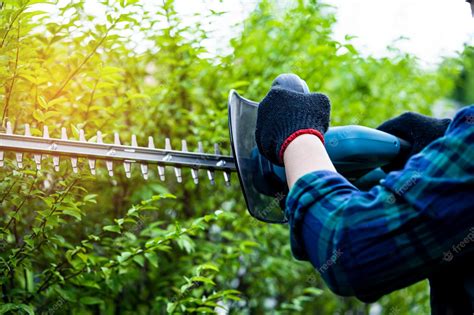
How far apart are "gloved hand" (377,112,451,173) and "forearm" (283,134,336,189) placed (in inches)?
28.3

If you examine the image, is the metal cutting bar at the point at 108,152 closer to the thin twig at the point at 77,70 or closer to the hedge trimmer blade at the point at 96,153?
the hedge trimmer blade at the point at 96,153

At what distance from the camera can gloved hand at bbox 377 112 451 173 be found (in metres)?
1.94

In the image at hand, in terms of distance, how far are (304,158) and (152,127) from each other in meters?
2.54

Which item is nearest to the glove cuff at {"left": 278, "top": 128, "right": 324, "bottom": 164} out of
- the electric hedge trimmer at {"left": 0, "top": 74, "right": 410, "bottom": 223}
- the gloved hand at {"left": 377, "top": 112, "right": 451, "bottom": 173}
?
the electric hedge trimmer at {"left": 0, "top": 74, "right": 410, "bottom": 223}

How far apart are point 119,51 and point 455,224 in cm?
276

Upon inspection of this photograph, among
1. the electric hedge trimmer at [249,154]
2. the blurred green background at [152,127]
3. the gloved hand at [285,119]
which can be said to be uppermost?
the gloved hand at [285,119]

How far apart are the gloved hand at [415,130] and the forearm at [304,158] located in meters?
0.72

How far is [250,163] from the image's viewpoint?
1.84 meters

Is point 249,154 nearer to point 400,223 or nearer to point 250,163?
point 250,163

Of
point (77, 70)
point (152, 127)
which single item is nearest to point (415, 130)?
point (77, 70)

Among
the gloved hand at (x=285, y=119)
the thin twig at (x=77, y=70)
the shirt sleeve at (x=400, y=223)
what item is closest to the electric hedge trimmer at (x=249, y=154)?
the gloved hand at (x=285, y=119)

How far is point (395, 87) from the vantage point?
15.5 ft

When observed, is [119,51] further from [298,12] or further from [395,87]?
[395,87]

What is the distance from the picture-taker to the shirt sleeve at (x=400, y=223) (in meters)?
1.08
